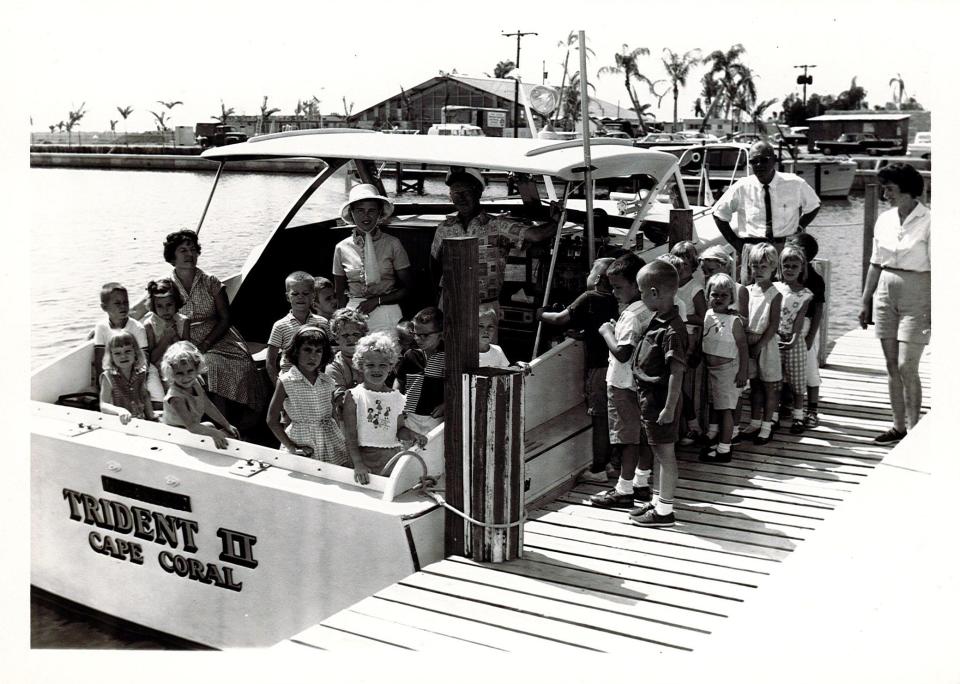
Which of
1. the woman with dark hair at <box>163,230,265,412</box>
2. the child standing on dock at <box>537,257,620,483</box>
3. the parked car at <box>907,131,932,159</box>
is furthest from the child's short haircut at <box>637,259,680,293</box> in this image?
the parked car at <box>907,131,932,159</box>

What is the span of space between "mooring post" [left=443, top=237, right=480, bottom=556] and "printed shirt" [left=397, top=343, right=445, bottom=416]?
2.24ft

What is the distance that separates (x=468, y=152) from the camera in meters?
6.03

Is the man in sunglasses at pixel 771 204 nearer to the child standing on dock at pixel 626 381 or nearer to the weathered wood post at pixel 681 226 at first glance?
the weathered wood post at pixel 681 226

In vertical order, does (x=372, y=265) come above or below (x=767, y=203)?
below

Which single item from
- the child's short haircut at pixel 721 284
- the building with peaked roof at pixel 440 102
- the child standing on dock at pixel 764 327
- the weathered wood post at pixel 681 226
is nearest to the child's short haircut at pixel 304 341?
the child's short haircut at pixel 721 284

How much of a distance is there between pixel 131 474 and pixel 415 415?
4.73 feet

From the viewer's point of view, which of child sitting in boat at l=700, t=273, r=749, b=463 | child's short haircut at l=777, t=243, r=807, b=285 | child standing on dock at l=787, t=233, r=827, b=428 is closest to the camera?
child sitting in boat at l=700, t=273, r=749, b=463

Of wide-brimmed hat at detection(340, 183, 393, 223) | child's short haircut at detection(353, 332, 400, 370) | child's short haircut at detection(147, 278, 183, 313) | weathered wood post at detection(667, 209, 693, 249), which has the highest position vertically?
wide-brimmed hat at detection(340, 183, 393, 223)

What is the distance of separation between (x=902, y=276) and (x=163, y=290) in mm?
4185

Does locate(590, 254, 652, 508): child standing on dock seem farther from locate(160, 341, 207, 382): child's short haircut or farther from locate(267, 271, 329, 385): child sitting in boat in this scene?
locate(160, 341, 207, 382): child's short haircut

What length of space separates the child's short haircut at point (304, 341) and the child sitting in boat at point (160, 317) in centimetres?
121

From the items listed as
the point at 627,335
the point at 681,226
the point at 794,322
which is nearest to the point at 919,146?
the point at 794,322

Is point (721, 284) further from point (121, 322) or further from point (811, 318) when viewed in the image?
point (121, 322)

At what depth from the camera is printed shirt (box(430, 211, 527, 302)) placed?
20.6 ft
